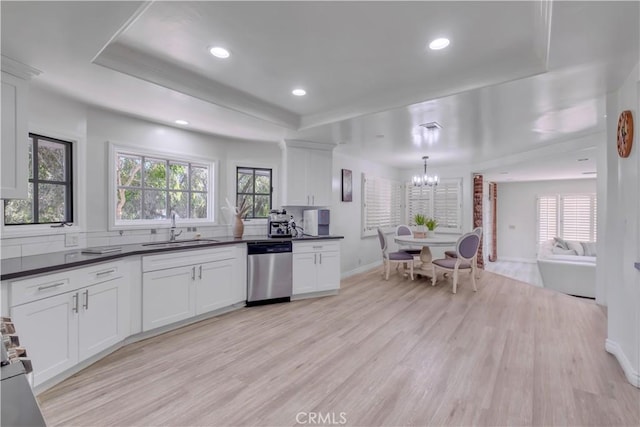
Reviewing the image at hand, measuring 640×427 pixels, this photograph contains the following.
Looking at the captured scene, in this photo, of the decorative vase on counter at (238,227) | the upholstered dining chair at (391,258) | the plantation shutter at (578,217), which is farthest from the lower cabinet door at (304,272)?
the plantation shutter at (578,217)

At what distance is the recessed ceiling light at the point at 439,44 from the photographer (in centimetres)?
204

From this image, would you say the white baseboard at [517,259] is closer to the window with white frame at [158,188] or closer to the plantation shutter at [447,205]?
the plantation shutter at [447,205]

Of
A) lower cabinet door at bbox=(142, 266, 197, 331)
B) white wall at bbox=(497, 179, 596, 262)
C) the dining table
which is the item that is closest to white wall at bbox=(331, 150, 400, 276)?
the dining table

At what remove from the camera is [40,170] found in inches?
106

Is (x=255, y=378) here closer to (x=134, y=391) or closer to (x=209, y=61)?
(x=134, y=391)

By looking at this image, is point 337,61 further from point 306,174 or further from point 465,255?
point 465,255

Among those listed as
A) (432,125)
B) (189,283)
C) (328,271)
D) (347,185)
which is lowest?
(328,271)

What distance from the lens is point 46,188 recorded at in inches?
107

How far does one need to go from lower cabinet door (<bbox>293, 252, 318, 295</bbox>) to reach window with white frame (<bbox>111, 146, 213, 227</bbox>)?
1.39 meters

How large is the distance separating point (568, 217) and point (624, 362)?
7015mm

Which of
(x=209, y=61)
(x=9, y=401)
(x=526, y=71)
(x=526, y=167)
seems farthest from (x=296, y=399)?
(x=526, y=167)

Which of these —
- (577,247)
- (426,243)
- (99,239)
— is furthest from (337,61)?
(577,247)

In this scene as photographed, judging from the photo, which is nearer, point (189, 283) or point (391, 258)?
point (189, 283)

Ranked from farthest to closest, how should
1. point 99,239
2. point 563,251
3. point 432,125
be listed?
point 563,251, point 432,125, point 99,239
